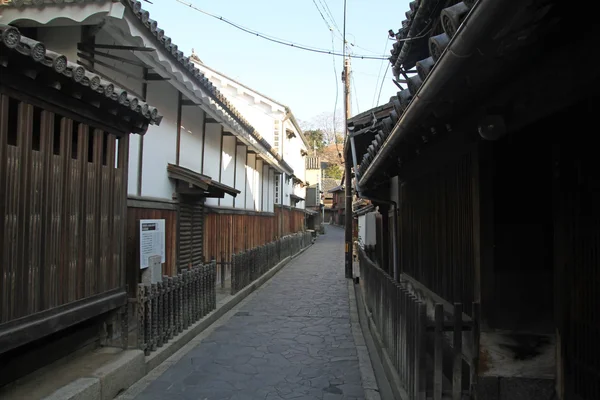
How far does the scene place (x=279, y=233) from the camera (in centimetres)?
2492

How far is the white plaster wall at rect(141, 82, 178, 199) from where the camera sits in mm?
8438

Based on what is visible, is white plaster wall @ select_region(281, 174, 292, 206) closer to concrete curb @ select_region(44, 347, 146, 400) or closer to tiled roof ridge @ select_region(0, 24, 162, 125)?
concrete curb @ select_region(44, 347, 146, 400)

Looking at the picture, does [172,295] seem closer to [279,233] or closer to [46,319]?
[46,319]

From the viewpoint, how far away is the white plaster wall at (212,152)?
39.9 feet

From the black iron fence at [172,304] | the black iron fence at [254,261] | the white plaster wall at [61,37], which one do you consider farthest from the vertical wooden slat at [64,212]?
the black iron fence at [254,261]

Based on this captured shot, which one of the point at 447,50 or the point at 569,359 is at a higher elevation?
the point at 447,50

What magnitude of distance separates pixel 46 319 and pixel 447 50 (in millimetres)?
4400

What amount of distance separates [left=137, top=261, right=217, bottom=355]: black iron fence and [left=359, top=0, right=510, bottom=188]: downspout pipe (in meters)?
4.46

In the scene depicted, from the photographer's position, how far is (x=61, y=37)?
6160mm

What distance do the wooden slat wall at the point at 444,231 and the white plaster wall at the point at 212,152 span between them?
6.35 m

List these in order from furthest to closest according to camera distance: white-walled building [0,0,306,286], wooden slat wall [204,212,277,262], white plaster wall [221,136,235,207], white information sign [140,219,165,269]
Result: white plaster wall [221,136,235,207] < wooden slat wall [204,212,277,262] < white information sign [140,219,165,269] < white-walled building [0,0,306,286]

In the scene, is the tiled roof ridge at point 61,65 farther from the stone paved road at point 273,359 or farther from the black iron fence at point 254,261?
the black iron fence at point 254,261

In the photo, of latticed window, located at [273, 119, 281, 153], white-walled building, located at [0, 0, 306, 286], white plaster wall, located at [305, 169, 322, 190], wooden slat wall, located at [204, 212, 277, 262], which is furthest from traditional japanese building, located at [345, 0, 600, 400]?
white plaster wall, located at [305, 169, 322, 190]

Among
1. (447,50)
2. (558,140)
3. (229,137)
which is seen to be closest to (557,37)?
(447,50)
